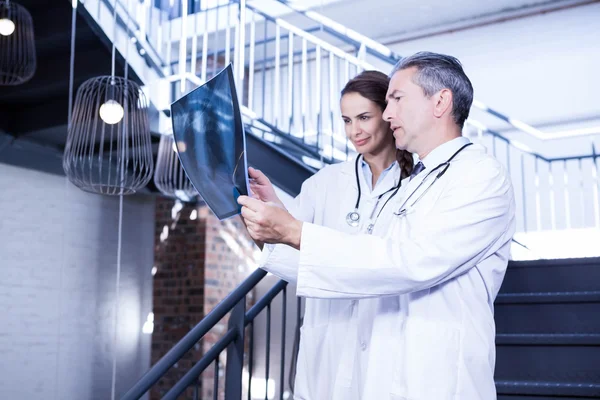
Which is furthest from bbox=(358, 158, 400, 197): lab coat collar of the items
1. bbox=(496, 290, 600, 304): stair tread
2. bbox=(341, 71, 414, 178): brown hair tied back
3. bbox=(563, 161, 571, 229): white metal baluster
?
bbox=(563, 161, 571, 229): white metal baluster

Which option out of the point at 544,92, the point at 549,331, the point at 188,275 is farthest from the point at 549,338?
the point at 544,92

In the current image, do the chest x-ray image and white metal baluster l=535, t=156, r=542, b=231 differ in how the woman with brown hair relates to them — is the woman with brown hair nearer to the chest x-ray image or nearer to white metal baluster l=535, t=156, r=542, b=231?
the chest x-ray image

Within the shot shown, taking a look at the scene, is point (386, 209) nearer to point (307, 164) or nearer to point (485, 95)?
point (307, 164)

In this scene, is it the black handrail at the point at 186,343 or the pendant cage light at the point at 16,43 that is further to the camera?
the pendant cage light at the point at 16,43

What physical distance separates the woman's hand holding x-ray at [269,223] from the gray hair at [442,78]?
385 millimetres

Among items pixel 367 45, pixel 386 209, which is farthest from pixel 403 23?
pixel 386 209

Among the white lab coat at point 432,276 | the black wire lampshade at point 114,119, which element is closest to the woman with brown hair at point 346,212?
the white lab coat at point 432,276

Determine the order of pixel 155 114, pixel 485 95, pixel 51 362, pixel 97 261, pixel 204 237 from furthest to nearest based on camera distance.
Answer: pixel 485 95 < pixel 204 237 < pixel 97 261 < pixel 51 362 < pixel 155 114

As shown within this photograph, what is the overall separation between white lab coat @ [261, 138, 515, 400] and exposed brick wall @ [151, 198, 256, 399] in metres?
4.27

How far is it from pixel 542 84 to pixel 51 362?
13.9 ft

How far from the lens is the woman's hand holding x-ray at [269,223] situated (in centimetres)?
113

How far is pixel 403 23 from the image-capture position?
636 cm

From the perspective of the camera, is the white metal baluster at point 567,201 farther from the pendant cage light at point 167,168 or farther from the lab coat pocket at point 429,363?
the lab coat pocket at point 429,363

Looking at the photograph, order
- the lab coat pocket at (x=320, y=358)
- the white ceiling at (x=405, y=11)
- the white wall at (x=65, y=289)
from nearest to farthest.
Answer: the lab coat pocket at (x=320, y=358)
the white wall at (x=65, y=289)
the white ceiling at (x=405, y=11)
